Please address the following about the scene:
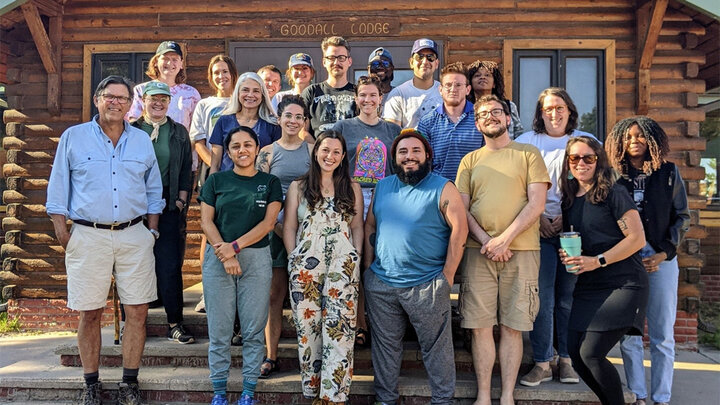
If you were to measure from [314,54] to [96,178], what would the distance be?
13.3ft

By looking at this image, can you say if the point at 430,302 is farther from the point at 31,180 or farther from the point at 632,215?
the point at 31,180

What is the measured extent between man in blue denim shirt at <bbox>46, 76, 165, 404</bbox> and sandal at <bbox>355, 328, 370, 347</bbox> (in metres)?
1.43

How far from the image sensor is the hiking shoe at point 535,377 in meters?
3.71

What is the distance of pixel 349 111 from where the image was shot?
165 inches

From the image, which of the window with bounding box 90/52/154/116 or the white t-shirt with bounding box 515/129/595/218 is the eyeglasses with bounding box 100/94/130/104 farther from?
the window with bounding box 90/52/154/116

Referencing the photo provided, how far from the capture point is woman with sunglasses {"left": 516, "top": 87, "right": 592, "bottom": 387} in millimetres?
3701

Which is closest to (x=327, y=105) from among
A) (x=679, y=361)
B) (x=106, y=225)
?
(x=106, y=225)

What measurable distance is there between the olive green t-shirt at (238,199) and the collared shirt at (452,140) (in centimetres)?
121

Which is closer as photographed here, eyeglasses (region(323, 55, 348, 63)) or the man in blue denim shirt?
the man in blue denim shirt

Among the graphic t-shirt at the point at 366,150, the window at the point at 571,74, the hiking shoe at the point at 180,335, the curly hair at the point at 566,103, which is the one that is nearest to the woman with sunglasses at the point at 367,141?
the graphic t-shirt at the point at 366,150

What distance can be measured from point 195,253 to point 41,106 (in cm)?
281

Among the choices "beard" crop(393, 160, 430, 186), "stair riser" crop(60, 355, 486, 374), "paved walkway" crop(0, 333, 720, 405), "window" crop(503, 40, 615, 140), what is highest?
"window" crop(503, 40, 615, 140)

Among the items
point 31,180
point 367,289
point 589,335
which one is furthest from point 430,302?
point 31,180

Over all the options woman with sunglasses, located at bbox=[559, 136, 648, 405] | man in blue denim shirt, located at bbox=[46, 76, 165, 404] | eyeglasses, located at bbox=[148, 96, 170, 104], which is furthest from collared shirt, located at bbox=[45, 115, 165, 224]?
woman with sunglasses, located at bbox=[559, 136, 648, 405]
